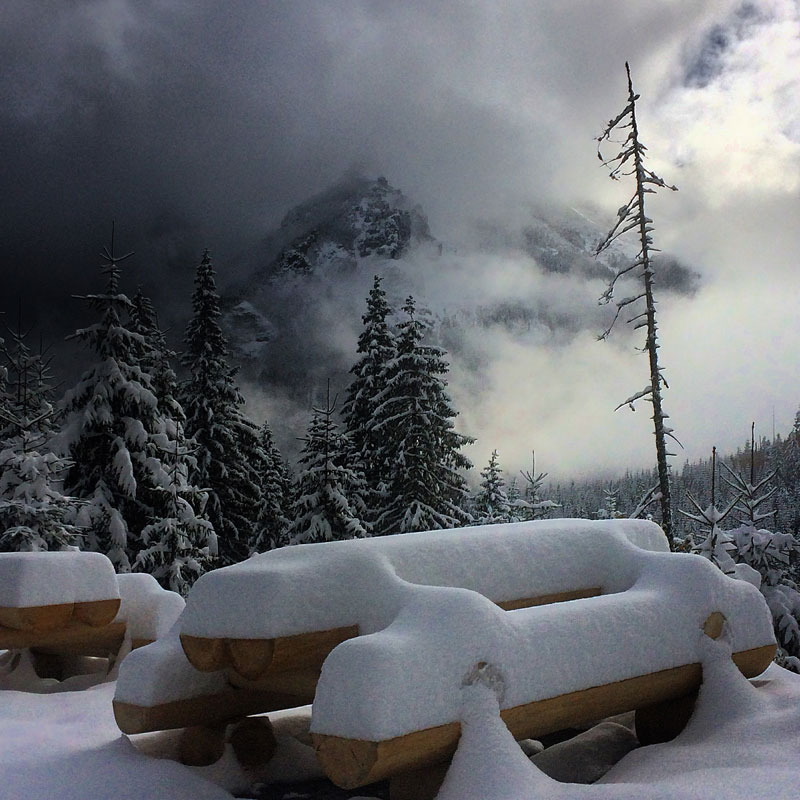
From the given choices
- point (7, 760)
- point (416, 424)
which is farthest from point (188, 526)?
point (7, 760)

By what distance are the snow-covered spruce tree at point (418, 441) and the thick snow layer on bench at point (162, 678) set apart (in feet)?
56.2

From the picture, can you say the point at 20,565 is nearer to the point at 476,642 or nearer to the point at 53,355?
the point at 476,642

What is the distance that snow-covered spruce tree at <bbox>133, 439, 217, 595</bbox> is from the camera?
16125 mm

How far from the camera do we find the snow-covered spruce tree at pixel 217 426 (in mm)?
23884

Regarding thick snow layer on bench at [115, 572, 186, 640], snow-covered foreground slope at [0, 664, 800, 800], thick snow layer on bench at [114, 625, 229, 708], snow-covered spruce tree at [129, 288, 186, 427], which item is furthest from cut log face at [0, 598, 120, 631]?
snow-covered spruce tree at [129, 288, 186, 427]

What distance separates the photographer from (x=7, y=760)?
4148mm

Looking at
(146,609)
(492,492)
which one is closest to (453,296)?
(492,492)

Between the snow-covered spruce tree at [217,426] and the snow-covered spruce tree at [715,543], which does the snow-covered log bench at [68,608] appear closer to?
the snow-covered spruce tree at [715,543]

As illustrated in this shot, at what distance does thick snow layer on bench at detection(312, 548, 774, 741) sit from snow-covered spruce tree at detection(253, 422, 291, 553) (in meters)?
19.9

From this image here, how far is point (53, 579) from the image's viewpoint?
6.25 metres

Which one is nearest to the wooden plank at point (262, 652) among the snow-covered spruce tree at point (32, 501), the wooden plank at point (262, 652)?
the wooden plank at point (262, 652)

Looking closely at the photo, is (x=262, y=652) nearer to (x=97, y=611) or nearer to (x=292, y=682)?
(x=292, y=682)

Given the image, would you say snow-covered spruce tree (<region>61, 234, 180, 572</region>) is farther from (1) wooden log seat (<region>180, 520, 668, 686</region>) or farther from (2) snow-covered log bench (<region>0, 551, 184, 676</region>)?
(1) wooden log seat (<region>180, 520, 668, 686</region>)

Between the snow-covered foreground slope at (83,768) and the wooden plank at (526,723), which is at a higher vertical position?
the wooden plank at (526,723)
